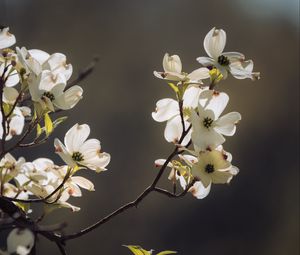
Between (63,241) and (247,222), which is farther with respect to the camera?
(247,222)

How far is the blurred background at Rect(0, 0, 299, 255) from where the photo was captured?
454 cm

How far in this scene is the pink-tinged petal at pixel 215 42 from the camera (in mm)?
509

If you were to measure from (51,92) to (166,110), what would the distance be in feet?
0.29

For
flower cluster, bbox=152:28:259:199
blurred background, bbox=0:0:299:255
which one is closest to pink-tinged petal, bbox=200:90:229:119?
flower cluster, bbox=152:28:259:199

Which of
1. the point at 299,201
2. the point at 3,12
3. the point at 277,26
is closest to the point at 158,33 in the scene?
the point at 277,26

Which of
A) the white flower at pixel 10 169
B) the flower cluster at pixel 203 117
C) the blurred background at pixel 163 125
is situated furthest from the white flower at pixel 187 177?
the blurred background at pixel 163 125

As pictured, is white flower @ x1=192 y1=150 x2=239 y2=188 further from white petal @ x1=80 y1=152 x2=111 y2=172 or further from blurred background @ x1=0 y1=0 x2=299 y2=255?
blurred background @ x1=0 y1=0 x2=299 y2=255

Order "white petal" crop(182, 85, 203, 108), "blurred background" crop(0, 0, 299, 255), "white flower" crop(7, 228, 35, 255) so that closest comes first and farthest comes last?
"white flower" crop(7, 228, 35, 255)
"white petal" crop(182, 85, 203, 108)
"blurred background" crop(0, 0, 299, 255)

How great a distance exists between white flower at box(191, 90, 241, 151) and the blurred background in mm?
3578

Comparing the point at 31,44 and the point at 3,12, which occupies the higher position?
the point at 3,12

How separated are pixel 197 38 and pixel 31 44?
1348mm

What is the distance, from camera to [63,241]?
1.47 feet

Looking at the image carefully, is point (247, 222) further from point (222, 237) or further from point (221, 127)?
point (221, 127)

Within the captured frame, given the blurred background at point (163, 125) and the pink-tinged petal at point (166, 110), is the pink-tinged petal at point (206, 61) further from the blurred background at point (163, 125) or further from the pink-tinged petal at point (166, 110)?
the blurred background at point (163, 125)
